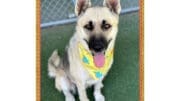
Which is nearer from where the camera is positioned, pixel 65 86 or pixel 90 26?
pixel 90 26

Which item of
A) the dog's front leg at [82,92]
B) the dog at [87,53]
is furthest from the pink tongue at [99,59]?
the dog's front leg at [82,92]

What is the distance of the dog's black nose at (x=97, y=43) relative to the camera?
206 centimetres

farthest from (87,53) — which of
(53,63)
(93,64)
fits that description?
(53,63)

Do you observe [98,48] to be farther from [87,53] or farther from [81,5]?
[81,5]

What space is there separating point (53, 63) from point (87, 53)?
0.52 ft

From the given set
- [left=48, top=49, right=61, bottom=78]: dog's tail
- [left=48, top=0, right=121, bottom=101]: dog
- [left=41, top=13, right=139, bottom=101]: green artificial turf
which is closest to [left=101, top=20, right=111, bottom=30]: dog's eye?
[left=48, top=0, right=121, bottom=101]: dog

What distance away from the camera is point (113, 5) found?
2.12 metres

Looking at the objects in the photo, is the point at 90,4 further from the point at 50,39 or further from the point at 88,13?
the point at 50,39

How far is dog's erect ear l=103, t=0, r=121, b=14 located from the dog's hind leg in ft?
1.22

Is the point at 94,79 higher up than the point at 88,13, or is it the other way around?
the point at 88,13

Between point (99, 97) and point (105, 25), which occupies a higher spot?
point (105, 25)
